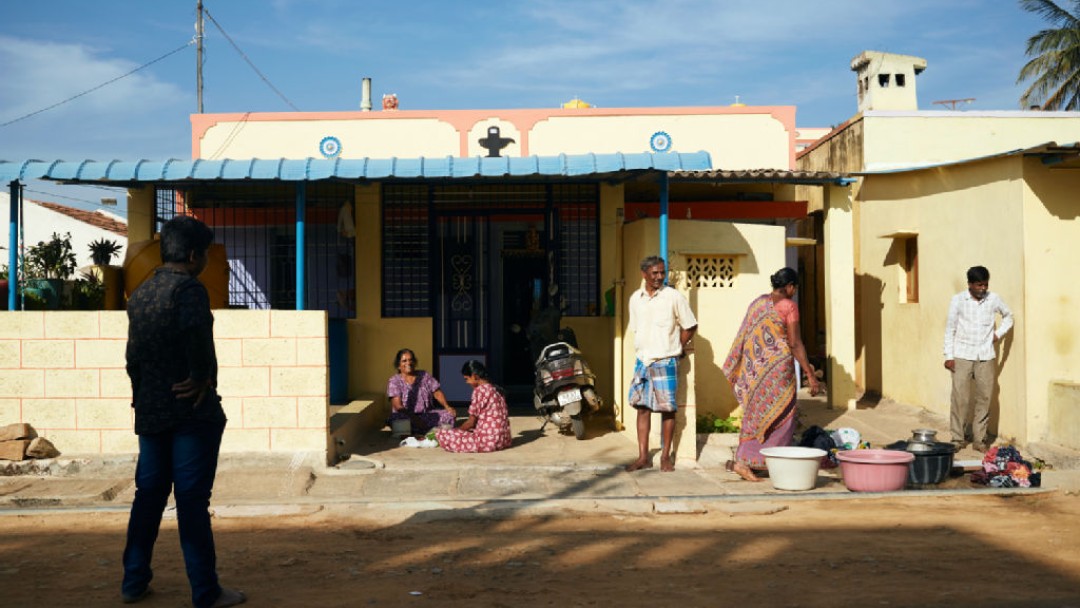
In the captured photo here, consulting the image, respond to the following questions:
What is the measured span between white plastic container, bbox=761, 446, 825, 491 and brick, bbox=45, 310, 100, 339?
565cm

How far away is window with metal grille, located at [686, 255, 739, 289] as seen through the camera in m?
10.5

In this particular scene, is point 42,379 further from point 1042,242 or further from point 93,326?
point 1042,242

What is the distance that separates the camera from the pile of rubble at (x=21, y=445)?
8289mm

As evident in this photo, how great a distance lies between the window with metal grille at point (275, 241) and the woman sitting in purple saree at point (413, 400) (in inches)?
86.0

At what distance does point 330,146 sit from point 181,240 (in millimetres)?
9292

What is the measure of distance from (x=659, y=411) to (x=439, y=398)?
2.64 metres

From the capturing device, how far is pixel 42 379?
8.48m

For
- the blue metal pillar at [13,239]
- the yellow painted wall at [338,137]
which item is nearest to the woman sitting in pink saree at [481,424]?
the blue metal pillar at [13,239]

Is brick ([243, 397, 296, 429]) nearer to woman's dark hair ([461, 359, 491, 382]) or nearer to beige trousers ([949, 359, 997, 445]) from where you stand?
woman's dark hair ([461, 359, 491, 382])

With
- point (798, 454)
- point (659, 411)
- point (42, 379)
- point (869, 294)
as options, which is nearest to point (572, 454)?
point (659, 411)

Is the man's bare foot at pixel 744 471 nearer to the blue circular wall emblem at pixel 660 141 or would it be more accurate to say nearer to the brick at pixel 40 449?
the brick at pixel 40 449

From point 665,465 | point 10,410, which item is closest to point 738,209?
point 665,465

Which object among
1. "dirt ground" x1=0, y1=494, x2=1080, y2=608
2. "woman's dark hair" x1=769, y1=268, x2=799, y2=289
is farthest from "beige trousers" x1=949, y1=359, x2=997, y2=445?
"woman's dark hair" x1=769, y1=268, x2=799, y2=289

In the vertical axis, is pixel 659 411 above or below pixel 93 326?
below
